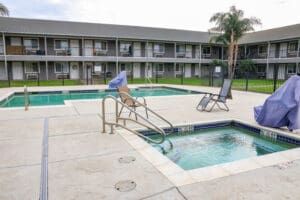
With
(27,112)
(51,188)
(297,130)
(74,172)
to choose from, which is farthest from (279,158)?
(27,112)

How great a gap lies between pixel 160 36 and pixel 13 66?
52.9ft

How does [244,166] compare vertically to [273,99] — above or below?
below

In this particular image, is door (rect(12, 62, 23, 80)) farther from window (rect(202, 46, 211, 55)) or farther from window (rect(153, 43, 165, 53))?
window (rect(202, 46, 211, 55))

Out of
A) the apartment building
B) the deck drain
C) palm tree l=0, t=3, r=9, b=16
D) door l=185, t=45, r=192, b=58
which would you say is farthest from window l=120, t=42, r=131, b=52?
the deck drain

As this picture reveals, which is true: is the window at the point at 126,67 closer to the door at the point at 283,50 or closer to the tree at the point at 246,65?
the tree at the point at 246,65

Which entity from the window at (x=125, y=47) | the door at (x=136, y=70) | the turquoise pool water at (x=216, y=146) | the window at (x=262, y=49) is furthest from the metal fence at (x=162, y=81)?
the turquoise pool water at (x=216, y=146)

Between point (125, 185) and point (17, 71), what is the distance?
2507 cm

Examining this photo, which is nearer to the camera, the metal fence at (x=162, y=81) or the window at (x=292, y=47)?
the metal fence at (x=162, y=81)

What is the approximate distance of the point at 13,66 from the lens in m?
24.0

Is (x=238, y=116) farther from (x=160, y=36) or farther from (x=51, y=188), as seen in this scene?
(x=160, y=36)

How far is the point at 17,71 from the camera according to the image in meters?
24.2

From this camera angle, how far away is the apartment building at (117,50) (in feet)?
77.7

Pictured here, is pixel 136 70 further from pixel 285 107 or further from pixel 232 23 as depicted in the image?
pixel 285 107

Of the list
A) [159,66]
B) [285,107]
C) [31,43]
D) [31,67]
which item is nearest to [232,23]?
[159,66]
